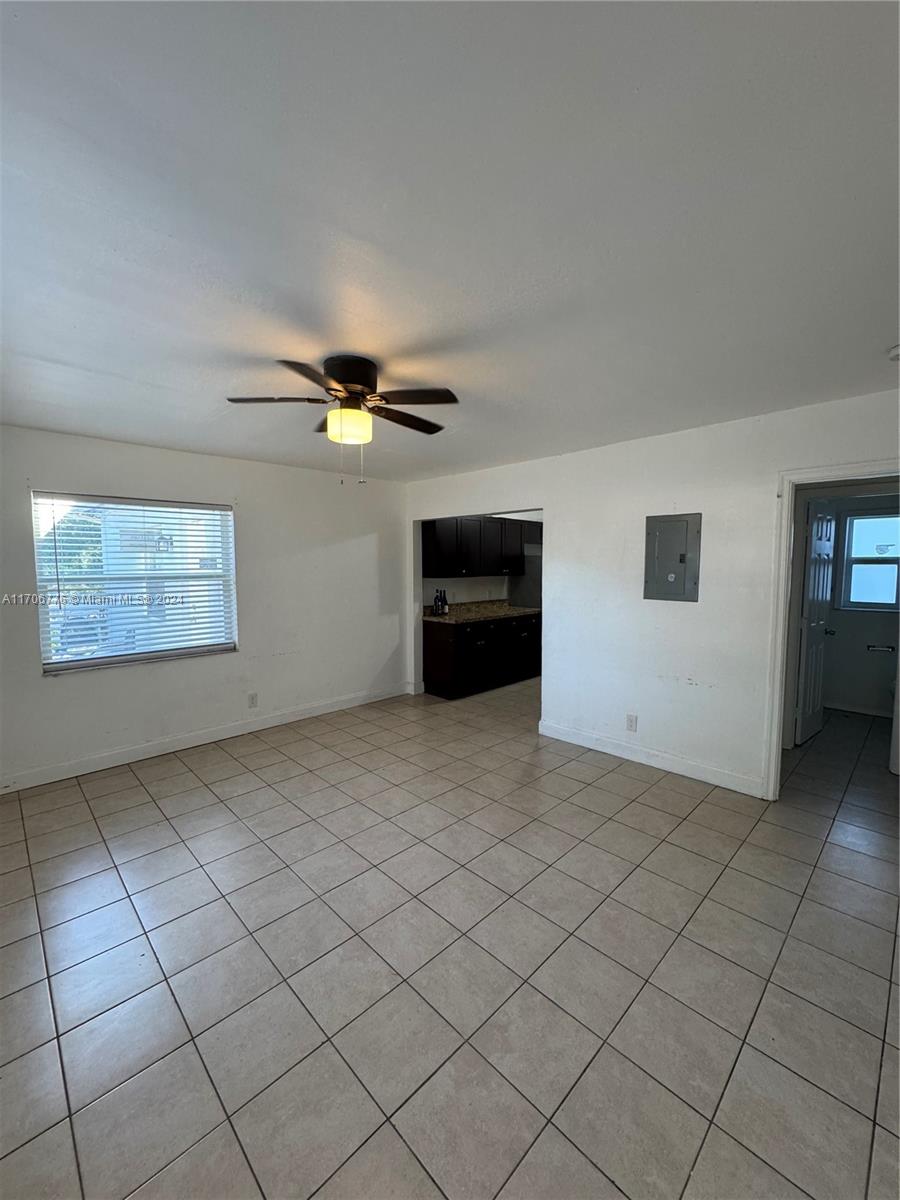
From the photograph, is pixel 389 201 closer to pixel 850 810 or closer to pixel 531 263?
pixel 531 263

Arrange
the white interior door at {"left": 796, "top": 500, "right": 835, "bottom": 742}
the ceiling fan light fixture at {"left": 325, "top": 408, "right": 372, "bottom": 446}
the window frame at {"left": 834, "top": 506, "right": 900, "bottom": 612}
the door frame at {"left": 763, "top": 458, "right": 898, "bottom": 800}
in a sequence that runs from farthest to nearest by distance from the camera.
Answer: the window frame at {"left": 834, "top": 506, "right": 900, "bottom": 612} → the white interior door at {"left": 796, "top": 500, "right": 835, "bottom": 742} → the door frame at {"left": 763, "top": 458, "right": 898, "bottom": 800} → the ceiling fan light fixture at {"left": 325, "top": 408, "right": 372, "bottom": 446}

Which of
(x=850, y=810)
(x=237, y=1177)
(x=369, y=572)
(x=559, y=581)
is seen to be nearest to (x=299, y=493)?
(x=369, y=572)

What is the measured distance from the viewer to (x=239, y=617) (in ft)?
13.8

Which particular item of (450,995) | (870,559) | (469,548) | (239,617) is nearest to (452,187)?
(450,995)

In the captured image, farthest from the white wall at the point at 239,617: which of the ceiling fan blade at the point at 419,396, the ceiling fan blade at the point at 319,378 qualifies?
the ceiling fan blade at the point at 419,396

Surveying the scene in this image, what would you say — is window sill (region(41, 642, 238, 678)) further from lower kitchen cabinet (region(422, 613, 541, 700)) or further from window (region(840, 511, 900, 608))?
window (region(840, 511, 900, 608))

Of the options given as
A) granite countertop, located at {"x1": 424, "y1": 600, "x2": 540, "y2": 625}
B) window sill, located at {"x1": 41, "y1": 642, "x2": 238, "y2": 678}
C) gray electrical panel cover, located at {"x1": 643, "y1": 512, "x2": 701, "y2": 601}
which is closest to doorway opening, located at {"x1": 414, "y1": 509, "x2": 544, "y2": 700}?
granite countertop, located at {"x1": 424, "y1": 600, "x2": 540, "y2": 625}

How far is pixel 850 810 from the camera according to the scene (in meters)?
2.91

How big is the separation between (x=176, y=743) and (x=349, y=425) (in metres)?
3.23

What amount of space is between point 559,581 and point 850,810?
2.39 metres

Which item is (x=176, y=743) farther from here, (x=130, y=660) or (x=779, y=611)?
(x=779, y=611)

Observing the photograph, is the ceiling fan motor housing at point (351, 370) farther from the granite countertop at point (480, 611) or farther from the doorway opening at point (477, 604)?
the granite countertop at point (480, 611)

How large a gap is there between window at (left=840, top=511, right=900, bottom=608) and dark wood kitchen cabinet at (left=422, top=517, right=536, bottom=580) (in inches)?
140

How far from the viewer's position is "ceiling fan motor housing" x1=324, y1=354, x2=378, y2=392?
197cm
